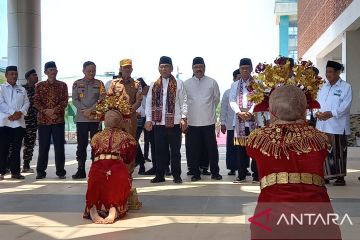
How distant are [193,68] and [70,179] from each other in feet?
8.64

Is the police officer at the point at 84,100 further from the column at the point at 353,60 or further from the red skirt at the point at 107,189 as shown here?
the column at the point at 353,60

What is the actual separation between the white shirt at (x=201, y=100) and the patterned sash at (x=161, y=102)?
47 centimetres

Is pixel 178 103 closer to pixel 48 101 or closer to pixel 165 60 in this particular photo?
pixel 165 60

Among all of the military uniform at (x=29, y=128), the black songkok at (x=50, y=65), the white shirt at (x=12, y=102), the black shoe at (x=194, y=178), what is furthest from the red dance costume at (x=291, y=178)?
the military uniform at (x=29, y=128)

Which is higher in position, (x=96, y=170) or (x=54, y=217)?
(x=96, y=170)

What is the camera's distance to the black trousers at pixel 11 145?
327 inches

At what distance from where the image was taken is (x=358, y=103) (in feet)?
56.5

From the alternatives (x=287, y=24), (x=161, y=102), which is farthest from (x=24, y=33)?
(x=287, y=24)

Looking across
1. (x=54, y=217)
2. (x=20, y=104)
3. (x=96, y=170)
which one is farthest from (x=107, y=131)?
(x=20, y=104)

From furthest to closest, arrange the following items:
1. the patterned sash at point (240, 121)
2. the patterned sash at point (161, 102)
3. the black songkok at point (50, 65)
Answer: the black songkok at point (50, 65) → the patterned sash at point (161, 102) → the patterned sash at point (240, 121)

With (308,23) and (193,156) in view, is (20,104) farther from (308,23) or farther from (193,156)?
(308,23)

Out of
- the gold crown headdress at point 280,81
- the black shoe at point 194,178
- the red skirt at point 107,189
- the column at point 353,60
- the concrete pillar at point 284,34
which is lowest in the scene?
the black shoe at point 194,178

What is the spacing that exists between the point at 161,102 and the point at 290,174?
521cm

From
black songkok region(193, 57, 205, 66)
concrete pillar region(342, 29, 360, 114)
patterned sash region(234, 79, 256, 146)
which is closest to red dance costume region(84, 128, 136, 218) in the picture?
patterned sash region(234, 79, 256, 146)
